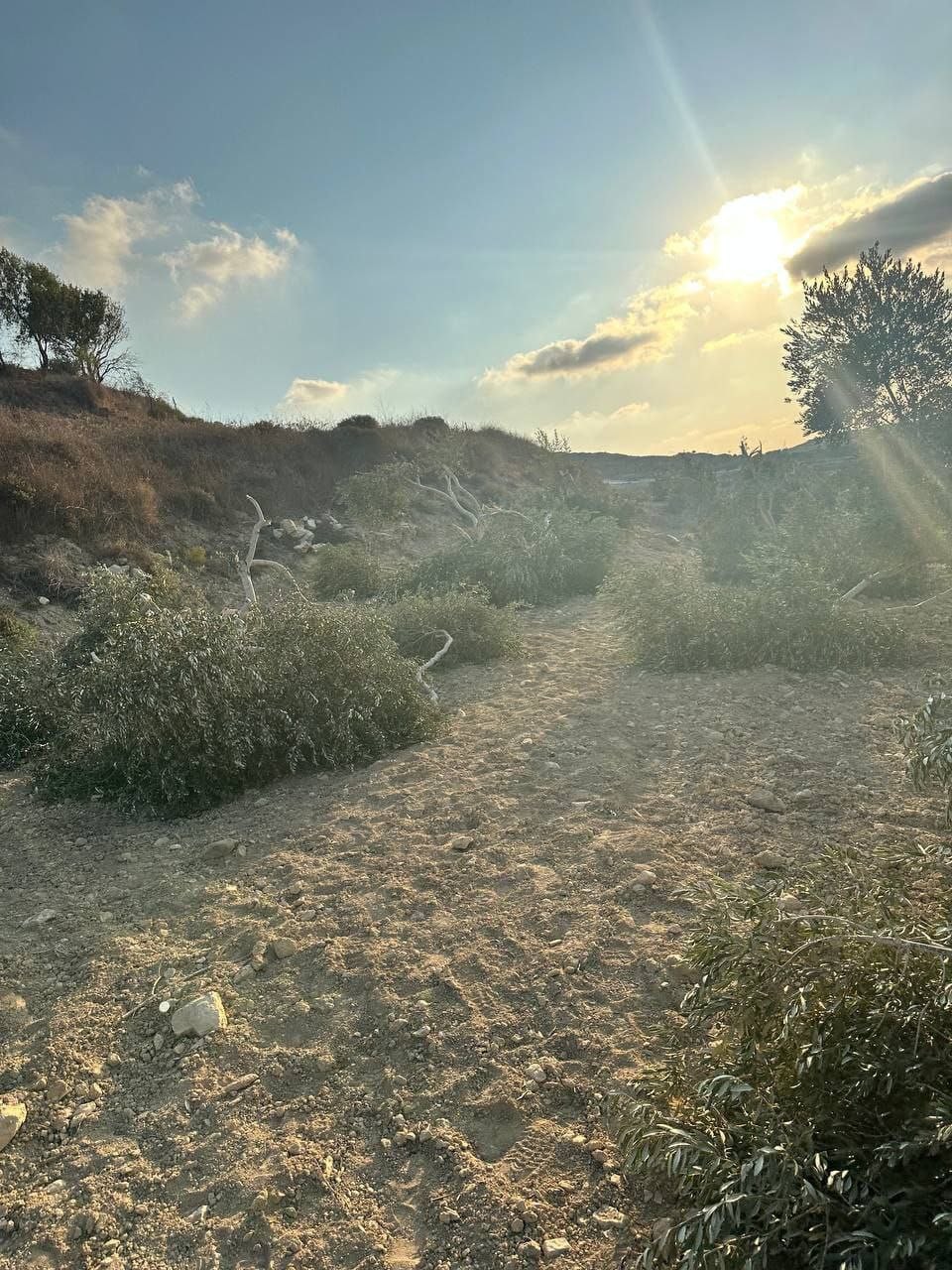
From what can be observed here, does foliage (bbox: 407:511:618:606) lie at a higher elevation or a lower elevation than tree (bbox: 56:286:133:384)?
lower

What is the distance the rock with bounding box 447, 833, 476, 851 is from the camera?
3838 millimetres

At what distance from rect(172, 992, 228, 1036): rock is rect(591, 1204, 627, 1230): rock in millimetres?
1454

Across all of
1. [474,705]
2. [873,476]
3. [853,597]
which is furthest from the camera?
[873,476]

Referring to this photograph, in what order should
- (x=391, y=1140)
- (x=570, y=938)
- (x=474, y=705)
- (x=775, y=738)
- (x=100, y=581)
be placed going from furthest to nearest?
1. (x=100, y=581)
2. (x=474, y=705)
3. (x=775, y=738)
4. (x=570, y=938)
5. (x=391, y=1140)

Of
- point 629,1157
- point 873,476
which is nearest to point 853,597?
point 873,476

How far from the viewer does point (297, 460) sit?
1856cm

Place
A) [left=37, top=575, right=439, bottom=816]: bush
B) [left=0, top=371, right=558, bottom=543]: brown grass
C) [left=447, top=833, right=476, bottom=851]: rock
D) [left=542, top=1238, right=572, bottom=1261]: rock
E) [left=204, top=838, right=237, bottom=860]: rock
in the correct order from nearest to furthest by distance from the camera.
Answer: [left=542, top=1238, right=572, bottom=1261]: rock
[left=447, top=833, right=476, bottom=851]: rock
[left=204, top=838, right=237, bottom=860]: rock
[left=37, top=575, right=439, bottom=816]: bush
[left=0, top=371, right=558, bottom=543]: brown grass

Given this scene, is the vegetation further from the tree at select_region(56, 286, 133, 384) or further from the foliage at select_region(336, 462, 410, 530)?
the foliage at select_region(336, 462, 410, 530)

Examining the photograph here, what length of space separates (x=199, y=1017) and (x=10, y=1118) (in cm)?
60

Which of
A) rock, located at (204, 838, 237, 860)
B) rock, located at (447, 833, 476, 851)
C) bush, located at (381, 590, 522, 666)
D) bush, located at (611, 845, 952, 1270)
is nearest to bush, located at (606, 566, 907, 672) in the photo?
bush, located at (381, 590, 522, 666)

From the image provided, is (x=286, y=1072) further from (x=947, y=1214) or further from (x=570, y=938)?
(x=947, y=1214)

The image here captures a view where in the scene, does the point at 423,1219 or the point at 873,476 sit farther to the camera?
the point at 873,476

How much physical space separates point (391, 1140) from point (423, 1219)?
0.27m

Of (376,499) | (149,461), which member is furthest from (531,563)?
(149,461)
